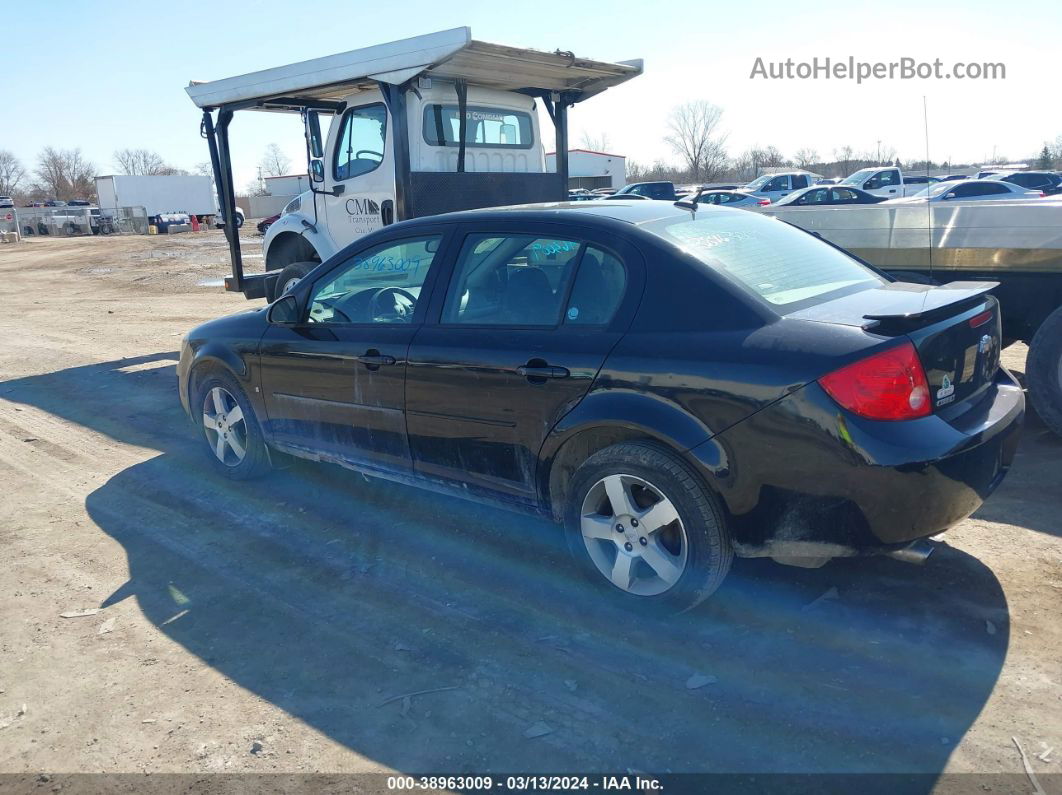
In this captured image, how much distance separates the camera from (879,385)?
316 cm

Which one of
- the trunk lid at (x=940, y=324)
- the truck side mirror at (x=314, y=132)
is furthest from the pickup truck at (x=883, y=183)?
the trunk lid at (x=940, y=324)

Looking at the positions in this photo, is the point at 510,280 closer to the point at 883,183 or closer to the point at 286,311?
the point at 286,311

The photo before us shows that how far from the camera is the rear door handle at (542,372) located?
3752 mm

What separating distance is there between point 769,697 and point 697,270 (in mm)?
1693

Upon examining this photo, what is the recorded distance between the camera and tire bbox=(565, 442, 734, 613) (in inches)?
135

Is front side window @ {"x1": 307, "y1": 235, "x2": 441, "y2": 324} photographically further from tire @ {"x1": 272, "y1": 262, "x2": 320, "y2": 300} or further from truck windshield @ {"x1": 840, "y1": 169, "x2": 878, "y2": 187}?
truck windshield @ {"x1": 840, "y1": 169, "x2": 878, "y2": 187}

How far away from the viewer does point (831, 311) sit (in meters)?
3.52

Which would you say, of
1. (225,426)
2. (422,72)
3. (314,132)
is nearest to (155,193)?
(314,132)

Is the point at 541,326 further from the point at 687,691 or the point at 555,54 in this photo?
the point at 555,54

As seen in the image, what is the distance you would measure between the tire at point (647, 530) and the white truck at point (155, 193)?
191ft

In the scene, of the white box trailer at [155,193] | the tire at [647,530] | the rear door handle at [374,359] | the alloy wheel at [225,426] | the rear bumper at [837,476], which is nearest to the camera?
the rear bumper at [837,476]

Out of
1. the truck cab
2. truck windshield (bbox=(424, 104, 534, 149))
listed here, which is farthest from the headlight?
the truck cab

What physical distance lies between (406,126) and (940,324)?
19.5 ft

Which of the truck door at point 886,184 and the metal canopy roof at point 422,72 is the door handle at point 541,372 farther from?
the truck door at point 886,184
